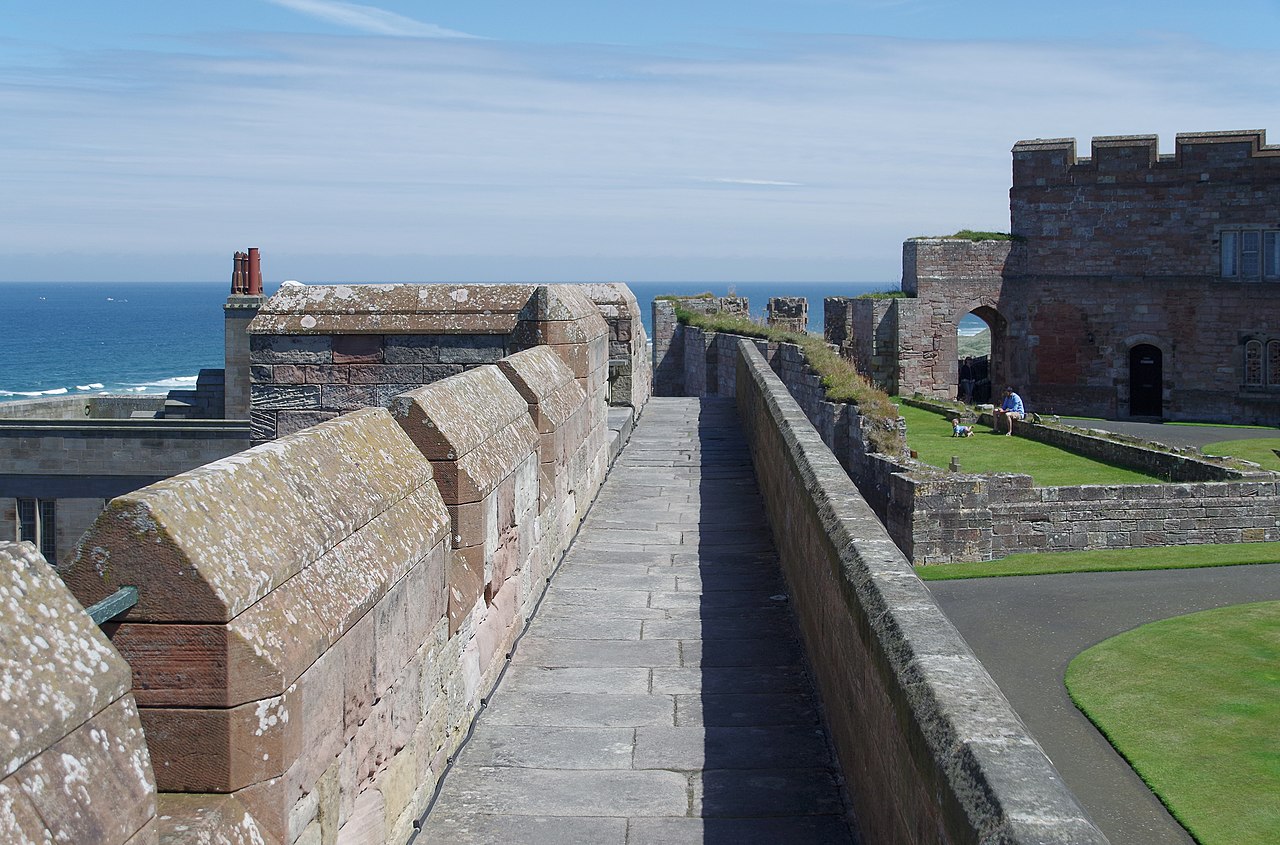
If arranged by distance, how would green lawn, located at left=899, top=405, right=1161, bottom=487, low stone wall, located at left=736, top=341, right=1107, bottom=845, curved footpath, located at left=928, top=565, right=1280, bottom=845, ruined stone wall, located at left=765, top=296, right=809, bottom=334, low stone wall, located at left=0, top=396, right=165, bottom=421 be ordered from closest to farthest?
low stone wall, located at left=736, top=341, right=1107, bottom=845 < curved footpath, located at left=928, top=565, right=1280, bottom=845 < green lawn, located at left=899, top=405, right=1161, bottom=487 < low stone wall, located at left=0, top=396, right=165, bottom=421 < ruined stone wall, located at left=765, top=296, right=809, bottom=334

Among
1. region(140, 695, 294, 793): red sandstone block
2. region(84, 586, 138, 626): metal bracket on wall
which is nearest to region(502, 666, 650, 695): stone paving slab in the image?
region(140, 695, 294, 793): red sandstone block

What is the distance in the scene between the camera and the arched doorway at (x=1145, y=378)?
3775 cm

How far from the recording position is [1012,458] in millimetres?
24500

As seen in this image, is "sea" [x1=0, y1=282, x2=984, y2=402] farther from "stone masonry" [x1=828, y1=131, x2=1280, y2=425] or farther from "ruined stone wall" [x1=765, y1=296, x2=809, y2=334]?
"ruined stone wall" [x1=765, y1=296, x2=809, y2=334]

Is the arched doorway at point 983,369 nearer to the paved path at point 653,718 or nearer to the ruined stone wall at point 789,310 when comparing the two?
the ruined stone wall at point 789,310

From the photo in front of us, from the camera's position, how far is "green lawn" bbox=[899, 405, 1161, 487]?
2208 cm

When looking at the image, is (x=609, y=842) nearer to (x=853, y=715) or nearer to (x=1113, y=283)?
(x=853, y=715)

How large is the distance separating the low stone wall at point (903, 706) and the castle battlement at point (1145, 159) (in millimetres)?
33766

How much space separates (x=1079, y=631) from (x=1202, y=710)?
2.68 meters

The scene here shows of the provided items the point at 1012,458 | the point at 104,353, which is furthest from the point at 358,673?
the point at 104,353

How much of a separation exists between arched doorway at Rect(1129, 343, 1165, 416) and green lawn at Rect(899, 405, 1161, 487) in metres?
11.1

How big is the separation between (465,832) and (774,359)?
59.3 ft

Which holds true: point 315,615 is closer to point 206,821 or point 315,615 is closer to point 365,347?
point 206,821

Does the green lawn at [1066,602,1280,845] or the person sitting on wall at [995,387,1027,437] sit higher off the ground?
the person sitting on wall at [995,387,1027,437]
